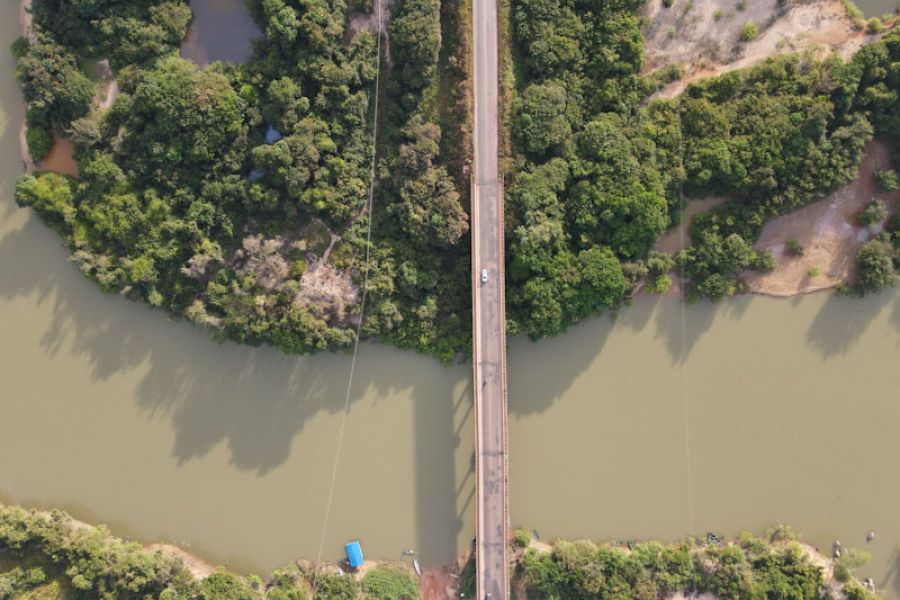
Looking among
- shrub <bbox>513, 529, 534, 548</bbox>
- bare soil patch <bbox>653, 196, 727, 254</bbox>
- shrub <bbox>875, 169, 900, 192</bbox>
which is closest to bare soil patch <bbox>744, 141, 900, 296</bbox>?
shrub <bbox>875, 169, 900, 192</bbox>

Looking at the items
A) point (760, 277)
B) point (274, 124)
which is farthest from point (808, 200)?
point (274, 124)

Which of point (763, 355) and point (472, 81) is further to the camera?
point (763, 355)

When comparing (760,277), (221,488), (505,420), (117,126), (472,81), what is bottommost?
(221,488)

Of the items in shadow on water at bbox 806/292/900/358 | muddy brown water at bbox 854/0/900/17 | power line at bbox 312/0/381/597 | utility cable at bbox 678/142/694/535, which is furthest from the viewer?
shadow on water at bbox 806/292/900/358

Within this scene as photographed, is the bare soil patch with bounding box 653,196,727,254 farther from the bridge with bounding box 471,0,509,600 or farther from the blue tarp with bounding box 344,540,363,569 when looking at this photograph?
the blue tarp with bounding box 344,540,363,569

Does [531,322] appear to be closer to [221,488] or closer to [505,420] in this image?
[505,420]

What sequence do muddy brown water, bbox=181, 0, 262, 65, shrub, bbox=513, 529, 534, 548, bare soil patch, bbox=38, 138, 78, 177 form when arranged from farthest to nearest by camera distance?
bare soil patch, bbox=38, 138, 78, 177 < muddy brown water, bbox=181, 0, 262, 65 < shrub, bbox=513, 529, 534, 548

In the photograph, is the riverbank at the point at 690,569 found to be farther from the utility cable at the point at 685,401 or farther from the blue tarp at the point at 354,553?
the blue tarp at the point at 354,553

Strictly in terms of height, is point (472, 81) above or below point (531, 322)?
above
